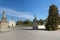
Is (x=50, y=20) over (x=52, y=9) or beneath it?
beneath

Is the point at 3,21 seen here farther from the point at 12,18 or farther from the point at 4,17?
the point at 12,18

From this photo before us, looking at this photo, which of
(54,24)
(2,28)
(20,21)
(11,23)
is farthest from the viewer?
(20,21)

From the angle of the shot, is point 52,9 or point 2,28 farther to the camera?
point 52,9

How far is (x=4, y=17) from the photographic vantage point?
27.0 metres

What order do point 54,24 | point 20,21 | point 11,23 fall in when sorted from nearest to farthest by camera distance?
point 54,24 < point 11,23 < point 20,21

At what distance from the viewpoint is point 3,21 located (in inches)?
1053

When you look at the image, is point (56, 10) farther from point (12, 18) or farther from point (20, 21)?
point (20, 21)

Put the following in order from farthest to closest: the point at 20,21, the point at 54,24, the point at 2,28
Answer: the point at 20,21
the point at 54,24
the point at 2,28

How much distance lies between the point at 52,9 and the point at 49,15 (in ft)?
5.42

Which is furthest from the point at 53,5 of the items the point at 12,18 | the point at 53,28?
the point at 12,18

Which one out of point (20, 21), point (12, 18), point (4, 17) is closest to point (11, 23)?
point (12, 18)

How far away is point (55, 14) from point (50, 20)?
1.93 m

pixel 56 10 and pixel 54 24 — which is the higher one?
pixel 56 10

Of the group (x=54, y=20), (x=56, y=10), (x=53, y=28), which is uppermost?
(x=56, y=10)
